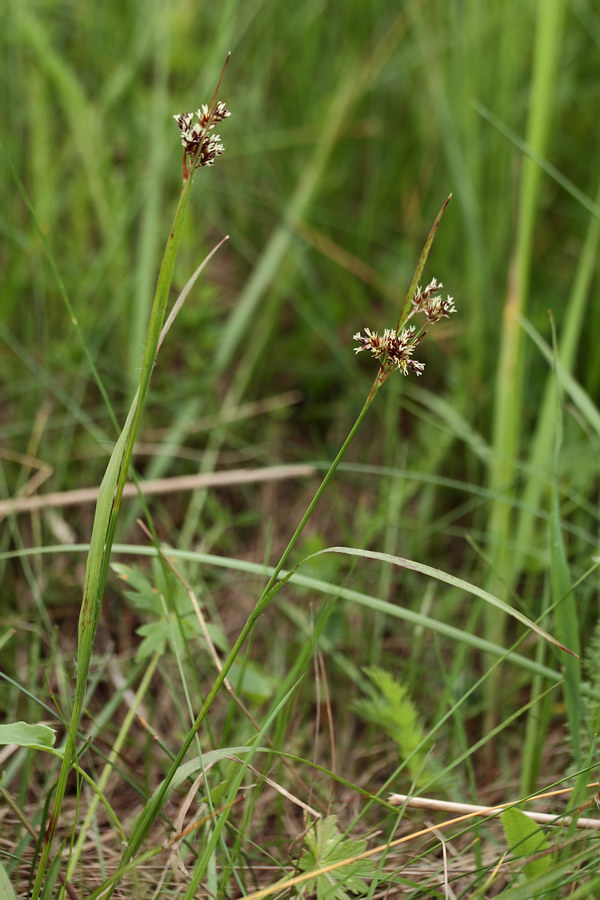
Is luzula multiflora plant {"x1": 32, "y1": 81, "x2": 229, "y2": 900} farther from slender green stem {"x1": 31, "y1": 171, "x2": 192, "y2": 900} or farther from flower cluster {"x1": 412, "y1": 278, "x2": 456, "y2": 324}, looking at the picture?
flower cluster {"x1": 412, "y1": 278, "x2": 456, "y2": 324}

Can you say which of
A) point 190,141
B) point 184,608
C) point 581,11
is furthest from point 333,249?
point 190,141

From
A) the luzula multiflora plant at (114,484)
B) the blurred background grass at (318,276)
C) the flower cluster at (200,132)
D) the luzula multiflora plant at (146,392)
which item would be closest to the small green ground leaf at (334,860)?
the luzula multiflora plant at (146,392)

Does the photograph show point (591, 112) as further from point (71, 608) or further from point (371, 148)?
point (71, 608)

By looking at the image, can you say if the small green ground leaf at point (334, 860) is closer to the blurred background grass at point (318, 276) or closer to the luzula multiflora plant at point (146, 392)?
the luzula multiflora plant at point (146, 392)

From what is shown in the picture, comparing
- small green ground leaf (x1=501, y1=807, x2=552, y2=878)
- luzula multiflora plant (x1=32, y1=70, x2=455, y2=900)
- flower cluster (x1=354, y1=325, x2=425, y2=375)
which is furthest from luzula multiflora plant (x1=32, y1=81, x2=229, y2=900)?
small green ground leaf (x1=501, y1=807, x2=552, y2=878)

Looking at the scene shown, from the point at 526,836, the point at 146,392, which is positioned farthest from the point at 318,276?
the point at 526,836

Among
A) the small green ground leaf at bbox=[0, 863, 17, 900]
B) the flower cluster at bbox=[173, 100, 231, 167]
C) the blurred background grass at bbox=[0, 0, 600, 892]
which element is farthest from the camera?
the blurred background grass at bbox=[0, 0, 600, 892]

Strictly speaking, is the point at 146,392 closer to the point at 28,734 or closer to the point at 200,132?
the point at 200,132
